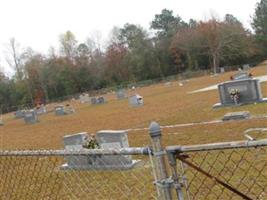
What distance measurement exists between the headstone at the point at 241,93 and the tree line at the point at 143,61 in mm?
52173

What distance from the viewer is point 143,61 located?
258ft

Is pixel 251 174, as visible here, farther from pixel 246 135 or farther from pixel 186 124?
pixel 186 124

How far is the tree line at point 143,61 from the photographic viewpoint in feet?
250

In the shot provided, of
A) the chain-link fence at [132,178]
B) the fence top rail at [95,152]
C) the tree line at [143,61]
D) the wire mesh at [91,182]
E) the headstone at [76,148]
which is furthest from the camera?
the tree line at [143,61]

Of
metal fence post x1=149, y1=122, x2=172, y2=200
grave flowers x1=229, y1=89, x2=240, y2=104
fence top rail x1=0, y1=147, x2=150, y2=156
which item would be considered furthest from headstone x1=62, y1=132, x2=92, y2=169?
grave flowers x1=229, y1=89, x2=240, y2=104

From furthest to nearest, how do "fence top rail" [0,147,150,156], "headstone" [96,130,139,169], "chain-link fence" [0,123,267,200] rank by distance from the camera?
"headstone" [96,130,139,169]
"chain-link fence" [0,123,267,200]
"fence top rail" [0,147,150,156]

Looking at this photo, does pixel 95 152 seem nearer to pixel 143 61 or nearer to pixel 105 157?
pixel 105 157

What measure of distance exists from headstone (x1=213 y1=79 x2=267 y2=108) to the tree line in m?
52.2

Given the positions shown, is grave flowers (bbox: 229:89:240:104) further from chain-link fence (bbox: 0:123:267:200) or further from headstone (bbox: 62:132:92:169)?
headstone (bbox: 62:132:92:169)

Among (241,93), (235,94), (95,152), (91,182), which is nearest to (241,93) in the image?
(241,93)

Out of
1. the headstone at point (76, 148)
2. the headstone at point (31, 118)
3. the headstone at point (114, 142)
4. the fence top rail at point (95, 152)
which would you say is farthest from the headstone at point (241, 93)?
the headstone at point (31, 118)

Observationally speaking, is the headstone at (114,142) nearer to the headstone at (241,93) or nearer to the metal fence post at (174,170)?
the metal fence post at (174,170)

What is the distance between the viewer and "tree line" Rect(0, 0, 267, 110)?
250 feet

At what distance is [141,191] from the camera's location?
28.0ft
